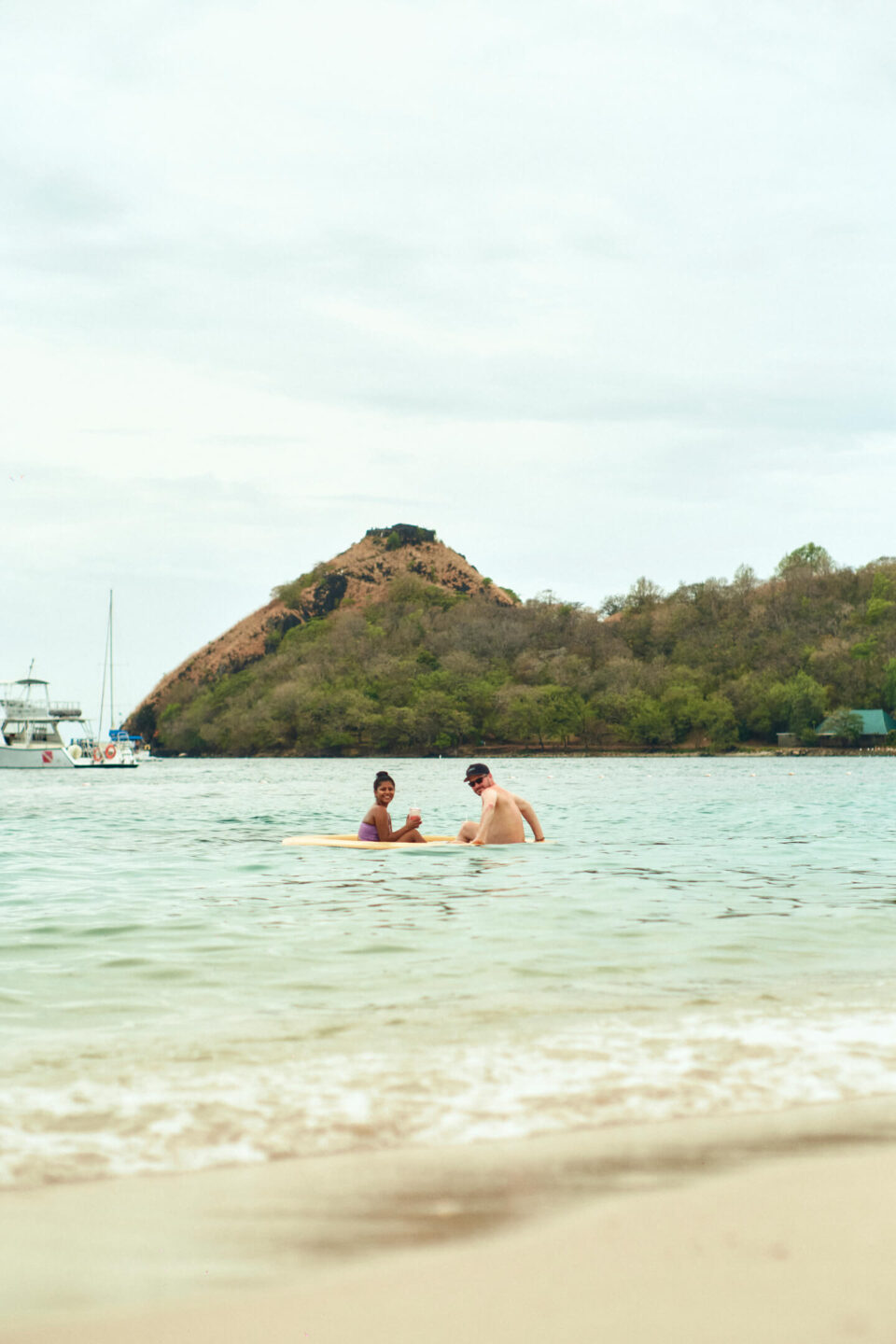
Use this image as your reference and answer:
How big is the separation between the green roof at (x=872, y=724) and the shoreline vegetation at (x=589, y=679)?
1.43 meters

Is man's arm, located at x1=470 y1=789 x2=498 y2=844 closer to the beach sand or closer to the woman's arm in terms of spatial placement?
the woman's arm

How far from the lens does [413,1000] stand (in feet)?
22.3

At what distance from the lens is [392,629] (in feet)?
594

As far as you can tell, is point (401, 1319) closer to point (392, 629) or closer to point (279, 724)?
point (279, 724)

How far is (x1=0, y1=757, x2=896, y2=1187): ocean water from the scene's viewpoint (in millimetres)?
4484

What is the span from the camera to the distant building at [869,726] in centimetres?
12888

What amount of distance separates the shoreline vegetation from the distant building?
117 cm

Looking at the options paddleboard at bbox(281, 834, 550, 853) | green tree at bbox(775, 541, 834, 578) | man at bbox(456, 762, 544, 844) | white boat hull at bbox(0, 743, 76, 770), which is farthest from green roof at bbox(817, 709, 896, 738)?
man at bbox(456, 762, 544, 844)

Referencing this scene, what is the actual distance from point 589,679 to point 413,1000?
14578cm

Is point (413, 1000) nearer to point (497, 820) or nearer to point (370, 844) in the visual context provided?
point (497, 820)

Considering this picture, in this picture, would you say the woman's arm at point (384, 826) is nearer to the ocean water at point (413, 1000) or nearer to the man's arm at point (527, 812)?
the ocean water at point (413, 1000)

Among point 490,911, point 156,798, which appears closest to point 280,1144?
point 490,911

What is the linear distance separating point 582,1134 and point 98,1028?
3.03 m

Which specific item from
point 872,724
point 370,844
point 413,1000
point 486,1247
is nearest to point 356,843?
point 370,844
